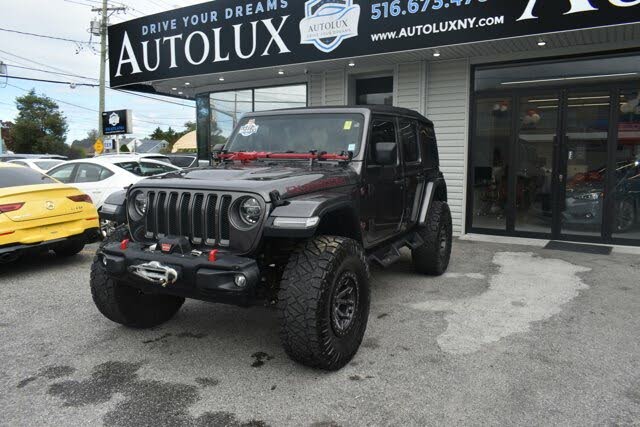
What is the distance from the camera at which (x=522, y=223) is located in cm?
899

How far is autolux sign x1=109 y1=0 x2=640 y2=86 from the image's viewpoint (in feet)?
23.4

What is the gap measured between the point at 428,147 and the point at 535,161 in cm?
342

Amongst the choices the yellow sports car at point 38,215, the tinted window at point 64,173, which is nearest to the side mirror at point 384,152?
the yellow sports car at point 38,215

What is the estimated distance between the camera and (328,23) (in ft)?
29.1

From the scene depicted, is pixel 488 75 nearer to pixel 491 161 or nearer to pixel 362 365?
pixel 491 161

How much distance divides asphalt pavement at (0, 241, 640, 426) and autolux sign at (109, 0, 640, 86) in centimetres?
377

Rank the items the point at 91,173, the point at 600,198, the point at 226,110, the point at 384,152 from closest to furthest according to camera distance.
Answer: the point at 384,152, the point at 600,198, the point at 91,173, the point at 226,110

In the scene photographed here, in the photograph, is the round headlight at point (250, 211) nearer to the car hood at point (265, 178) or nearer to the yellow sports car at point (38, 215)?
the car hood at point (265, 178)

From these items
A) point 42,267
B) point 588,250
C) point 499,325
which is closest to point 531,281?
point 499,325

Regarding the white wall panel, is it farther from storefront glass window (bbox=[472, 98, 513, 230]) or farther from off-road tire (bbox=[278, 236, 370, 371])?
off-road tire (bbox=[278, 236, 370, 371])

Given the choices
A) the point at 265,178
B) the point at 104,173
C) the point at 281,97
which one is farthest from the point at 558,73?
the point at 104,173

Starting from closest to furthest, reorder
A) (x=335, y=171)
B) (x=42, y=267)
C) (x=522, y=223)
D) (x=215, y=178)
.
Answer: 1. (x=215, y=178)
2. (x=335, y=171)
3. (x=42, y=267)
4. (x=522, y=223)

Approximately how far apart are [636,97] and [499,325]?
17.8 ft

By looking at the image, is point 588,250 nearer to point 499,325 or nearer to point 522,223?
point 522,223
